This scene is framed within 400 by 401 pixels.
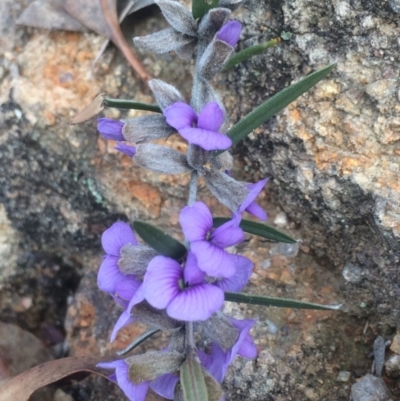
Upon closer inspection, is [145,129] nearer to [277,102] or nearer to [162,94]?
[162,94]

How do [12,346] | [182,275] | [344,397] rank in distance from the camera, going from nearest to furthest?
[182,275] < [344,397] < [12,346]

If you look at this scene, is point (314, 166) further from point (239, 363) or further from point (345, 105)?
point (239, 363)


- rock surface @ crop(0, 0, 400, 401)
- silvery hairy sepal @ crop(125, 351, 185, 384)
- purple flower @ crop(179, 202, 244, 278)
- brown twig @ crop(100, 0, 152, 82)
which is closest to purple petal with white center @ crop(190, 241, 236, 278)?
purple flower @ crop(179, 202, 244, 278)

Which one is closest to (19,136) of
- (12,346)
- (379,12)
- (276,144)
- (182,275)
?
(12,346)

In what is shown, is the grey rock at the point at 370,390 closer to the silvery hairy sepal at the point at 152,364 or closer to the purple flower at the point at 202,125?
the silvery hairy sepal at the point at 152,364

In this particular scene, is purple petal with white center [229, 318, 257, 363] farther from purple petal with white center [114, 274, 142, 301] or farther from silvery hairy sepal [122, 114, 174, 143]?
silvery hairy sepal [122, 114, 174, 143]

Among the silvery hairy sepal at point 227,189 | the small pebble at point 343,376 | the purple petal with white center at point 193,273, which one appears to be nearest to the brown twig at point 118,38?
the silvery hairy sepal at point 227,189
